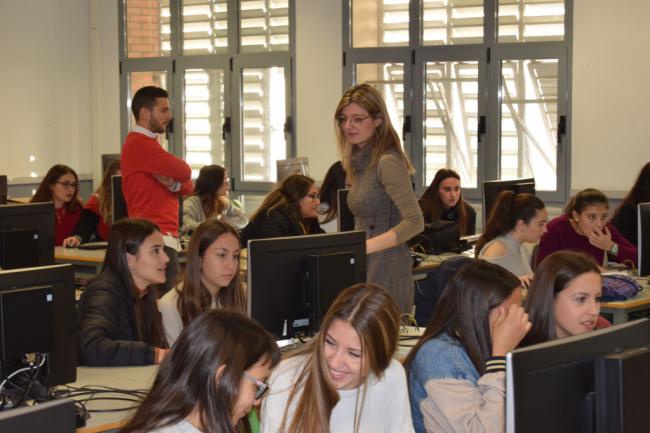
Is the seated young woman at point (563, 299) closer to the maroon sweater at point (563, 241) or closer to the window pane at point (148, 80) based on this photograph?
the maroon sweater at point (563, 241)

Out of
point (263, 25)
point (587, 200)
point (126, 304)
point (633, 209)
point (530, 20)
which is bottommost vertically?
point (126, 304)

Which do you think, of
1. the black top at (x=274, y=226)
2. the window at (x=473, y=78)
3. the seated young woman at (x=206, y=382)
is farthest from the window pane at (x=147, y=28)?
the seated young woman at (x=206, y=382)

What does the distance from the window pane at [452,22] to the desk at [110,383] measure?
564cm

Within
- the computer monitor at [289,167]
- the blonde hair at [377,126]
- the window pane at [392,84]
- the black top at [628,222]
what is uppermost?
the window pane at [392,84]

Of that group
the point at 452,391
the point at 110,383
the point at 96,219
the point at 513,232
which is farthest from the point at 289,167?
the point at 452,391

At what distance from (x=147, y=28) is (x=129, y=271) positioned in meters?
7.10

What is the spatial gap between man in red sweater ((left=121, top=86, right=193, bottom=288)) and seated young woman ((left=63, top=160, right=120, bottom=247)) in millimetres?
1722

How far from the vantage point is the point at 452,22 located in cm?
846

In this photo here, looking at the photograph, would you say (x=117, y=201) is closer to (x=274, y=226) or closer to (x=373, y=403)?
(x=274, y=226)

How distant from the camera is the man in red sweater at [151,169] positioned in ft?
16.3

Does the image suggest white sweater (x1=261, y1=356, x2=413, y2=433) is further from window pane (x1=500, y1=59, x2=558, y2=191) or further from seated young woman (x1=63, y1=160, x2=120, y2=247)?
window pane (x1=500, y1=59, x2=558, y2=191)

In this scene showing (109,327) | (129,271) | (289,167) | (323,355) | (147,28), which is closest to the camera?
(323,355)

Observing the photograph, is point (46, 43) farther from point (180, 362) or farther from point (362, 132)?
point (180, 362)

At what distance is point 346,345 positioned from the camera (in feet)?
8.28
